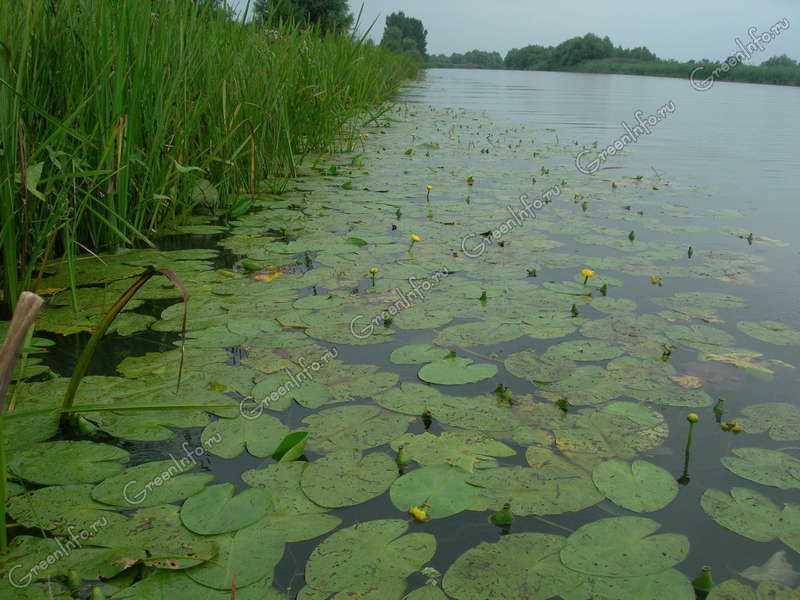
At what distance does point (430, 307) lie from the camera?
196cm

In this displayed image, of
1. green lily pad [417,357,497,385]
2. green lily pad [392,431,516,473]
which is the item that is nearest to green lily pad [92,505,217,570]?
green lily pad [392,431,516,473]

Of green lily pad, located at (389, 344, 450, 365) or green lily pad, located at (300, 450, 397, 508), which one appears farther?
green lily pad, located at (389, 344, 450, 365)

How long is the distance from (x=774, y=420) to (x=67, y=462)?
1.41 m

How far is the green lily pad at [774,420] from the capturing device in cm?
130

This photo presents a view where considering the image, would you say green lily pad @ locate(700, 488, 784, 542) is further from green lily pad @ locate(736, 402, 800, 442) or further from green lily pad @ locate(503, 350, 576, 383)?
green lily pad @ locate(503, 350, 576, 383)

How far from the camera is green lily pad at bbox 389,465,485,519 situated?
1073 millimetres

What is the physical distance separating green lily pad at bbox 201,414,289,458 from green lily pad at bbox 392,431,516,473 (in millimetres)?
240

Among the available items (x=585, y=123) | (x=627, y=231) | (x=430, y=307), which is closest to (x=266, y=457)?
(x=430, y=307)

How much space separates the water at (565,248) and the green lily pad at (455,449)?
0.14 ft

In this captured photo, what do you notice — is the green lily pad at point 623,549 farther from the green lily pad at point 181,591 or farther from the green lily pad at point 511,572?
the green lily pad at point 181,591

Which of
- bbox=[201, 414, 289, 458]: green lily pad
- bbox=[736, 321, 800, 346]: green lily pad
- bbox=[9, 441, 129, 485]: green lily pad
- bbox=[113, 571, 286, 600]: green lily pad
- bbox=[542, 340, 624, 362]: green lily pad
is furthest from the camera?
bbox=[736, 321, 800, 346]: green lily pad

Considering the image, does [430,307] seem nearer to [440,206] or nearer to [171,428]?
[171,428]

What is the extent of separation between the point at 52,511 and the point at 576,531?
2.77ft

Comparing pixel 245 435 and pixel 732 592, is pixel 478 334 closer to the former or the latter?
pixel 245 435
